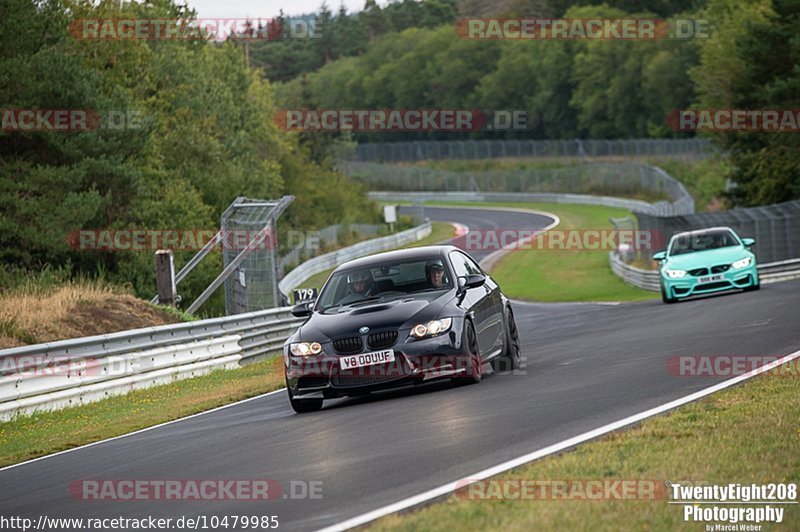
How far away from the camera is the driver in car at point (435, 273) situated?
14.2 m

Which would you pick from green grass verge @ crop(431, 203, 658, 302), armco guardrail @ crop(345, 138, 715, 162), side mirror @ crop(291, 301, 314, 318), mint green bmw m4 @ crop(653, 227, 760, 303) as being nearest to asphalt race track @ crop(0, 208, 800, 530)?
side mirror @ crop(291, 301, 314, 318)

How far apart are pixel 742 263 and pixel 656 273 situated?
1648cm

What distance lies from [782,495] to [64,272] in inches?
1313

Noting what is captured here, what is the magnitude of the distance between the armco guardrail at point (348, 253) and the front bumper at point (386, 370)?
1351 inches

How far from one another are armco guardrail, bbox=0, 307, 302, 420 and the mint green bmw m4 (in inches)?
333

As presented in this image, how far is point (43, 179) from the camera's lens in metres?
40.3

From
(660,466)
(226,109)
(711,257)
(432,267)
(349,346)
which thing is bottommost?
(711,257)

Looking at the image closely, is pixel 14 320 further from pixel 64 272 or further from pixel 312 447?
pixel 64 272

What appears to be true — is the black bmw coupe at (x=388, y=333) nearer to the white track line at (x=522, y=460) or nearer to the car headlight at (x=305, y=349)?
the car headlight at (x=305, y=349)

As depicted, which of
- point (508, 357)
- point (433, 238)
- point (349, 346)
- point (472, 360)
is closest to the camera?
point (349, 346)

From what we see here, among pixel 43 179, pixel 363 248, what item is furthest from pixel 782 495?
pixel 363 248

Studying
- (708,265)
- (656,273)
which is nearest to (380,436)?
(708,265)

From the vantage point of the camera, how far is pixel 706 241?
27.4 metres

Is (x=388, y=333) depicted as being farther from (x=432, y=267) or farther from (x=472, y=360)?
(x=432, y=267)
